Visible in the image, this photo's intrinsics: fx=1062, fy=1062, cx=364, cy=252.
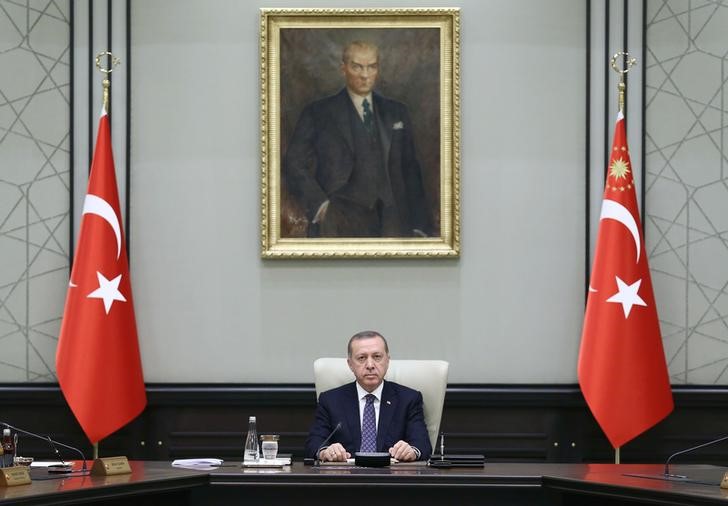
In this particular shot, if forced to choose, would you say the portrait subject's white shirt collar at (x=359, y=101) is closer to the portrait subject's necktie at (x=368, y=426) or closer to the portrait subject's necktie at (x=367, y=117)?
the portrait subject's necktie at (x=367, y=117)

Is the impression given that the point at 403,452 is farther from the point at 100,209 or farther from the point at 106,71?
the point at 106,71

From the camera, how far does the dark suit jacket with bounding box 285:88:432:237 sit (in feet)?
18.0

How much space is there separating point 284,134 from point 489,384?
65.4 inches

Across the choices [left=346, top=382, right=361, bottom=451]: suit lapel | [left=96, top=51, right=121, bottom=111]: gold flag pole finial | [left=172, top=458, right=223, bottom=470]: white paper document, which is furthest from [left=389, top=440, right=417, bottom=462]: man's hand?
[left=96, top=51, right=121, bottom=111]: gold flag pole finial

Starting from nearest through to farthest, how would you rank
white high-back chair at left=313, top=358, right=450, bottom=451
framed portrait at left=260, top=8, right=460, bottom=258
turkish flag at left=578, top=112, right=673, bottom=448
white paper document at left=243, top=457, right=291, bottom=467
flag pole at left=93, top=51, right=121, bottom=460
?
white paper document at left=243, top=457, right=291, bottom=467 < white high-back chair at left=313, top=358, right=450, bottom=451 < turkish flag at left=578, top=112, right=673, bottom=448 < flag pole at left=93, top=51, right=121, bottom=460 < framed portrait at left=260, top=8, right=460, bottom=258

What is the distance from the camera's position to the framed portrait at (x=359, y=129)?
5457 millimetres

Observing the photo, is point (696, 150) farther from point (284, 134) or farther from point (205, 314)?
point (205, 314)

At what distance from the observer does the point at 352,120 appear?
5.50 meters

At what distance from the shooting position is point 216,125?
550cm

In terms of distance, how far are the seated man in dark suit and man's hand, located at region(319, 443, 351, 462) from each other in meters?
0.28

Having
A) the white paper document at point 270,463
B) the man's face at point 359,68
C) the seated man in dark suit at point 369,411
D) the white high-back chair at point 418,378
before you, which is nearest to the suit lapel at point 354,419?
the seated man in dark suit at point 369,411

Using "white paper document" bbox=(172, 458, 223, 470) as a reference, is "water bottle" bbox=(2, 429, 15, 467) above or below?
above

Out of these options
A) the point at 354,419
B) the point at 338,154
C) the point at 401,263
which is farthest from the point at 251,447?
the point at 338,154

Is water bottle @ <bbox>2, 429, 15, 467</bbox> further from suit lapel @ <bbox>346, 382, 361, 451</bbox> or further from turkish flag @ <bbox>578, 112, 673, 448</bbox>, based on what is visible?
turkish flag @ <bbox>578, 112, 673, 448</bbox>
